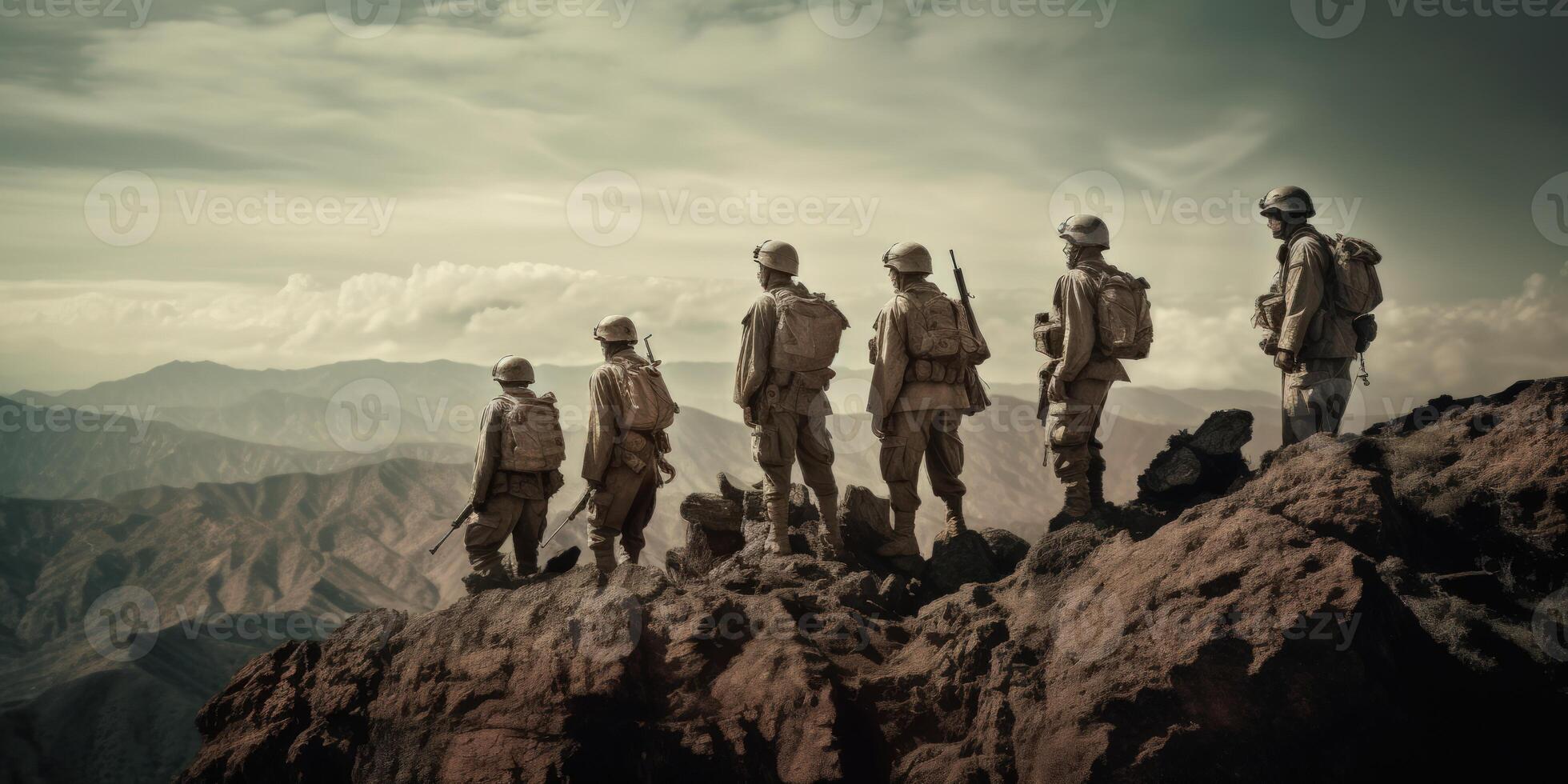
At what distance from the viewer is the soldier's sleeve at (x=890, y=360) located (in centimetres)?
975

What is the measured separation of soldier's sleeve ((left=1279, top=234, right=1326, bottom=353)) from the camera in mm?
9719

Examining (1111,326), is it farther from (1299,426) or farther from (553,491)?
(553,491)

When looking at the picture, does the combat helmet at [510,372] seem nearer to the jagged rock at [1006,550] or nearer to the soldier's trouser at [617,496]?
the soldier's trouser at [617,496]

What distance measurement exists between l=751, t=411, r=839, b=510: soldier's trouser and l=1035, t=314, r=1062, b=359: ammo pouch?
91.9 inches

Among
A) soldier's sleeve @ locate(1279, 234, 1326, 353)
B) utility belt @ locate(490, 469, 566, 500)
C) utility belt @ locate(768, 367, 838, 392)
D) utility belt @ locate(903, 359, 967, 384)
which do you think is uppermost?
soldier's sleeve @ locate(1279, 234, 1326, 353)

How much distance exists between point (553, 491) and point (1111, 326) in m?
6.42

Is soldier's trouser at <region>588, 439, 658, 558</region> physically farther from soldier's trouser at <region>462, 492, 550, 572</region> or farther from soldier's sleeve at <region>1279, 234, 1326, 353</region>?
soldier's sleeve at <region>1279, 234, 1326, 353</region>

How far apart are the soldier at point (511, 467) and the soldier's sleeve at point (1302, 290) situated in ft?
25.4

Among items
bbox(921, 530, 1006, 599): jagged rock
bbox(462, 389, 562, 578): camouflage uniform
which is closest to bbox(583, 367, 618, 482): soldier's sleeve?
bbox(462, 389, 562, 578): camouflage uniform

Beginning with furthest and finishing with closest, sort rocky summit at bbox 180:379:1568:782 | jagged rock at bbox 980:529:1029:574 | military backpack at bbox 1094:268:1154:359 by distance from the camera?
jagged rock at bbox 980:529:1029:574 → military backpack at bbox 1094:268:1154:359 → rocky summit at bbox 180:379:1568:782

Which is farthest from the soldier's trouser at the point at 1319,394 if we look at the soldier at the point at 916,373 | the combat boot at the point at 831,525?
the combat boot at the point at 831,525

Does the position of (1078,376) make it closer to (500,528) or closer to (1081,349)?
(1081,349)

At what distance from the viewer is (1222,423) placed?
33.6 feet

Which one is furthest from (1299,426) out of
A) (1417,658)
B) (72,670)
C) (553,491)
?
(72,670)
